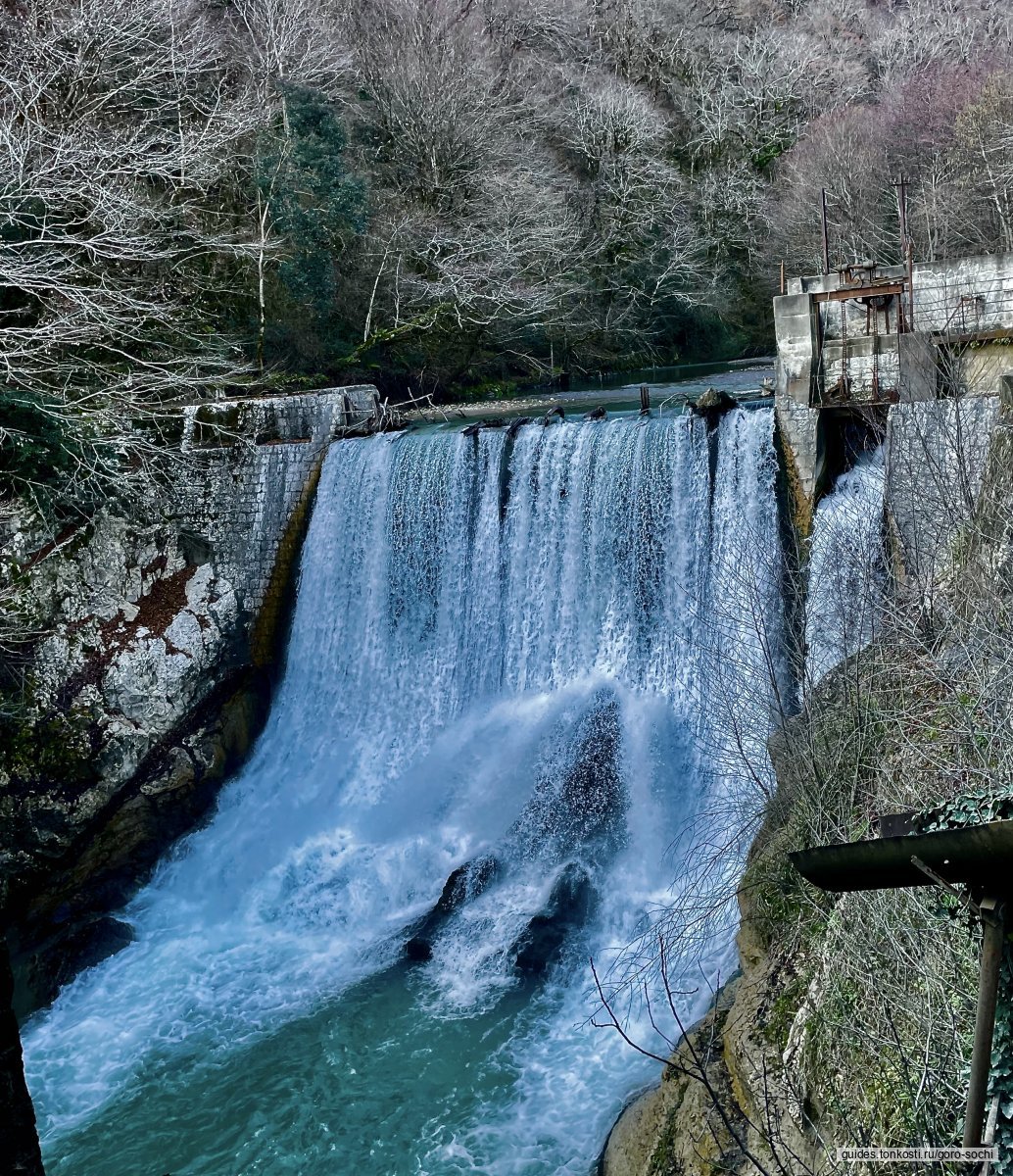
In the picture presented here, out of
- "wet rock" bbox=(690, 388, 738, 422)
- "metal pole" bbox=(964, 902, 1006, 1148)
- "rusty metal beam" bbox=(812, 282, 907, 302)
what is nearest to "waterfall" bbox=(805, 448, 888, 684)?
"wet rock" bbox=(690, 388, 738, 422)

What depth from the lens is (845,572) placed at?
748cm

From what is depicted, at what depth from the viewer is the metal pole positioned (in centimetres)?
194

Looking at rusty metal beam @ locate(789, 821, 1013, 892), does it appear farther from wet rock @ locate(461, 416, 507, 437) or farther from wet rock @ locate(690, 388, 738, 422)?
wet rock @ locate(461, 416, 507, 437)

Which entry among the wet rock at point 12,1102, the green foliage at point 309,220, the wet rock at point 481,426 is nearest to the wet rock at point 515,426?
the wet rock at point 481,426

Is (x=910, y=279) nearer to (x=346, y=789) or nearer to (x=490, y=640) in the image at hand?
(x=490, y=640)

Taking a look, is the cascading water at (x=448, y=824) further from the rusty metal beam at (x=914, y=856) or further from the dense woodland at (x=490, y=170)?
the rusty metal beam at (x=914, y=856)

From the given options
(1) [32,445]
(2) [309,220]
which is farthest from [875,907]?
(2) [309,220]

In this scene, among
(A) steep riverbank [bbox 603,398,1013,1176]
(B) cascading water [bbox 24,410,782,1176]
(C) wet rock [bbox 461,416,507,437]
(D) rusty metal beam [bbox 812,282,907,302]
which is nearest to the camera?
(A) steep riverbank [bbox 603,398,1013,1176]

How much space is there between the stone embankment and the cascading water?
450 mm

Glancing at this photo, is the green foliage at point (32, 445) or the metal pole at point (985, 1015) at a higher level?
the green foliage at point (32, 445)

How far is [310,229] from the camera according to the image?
17.8 meters

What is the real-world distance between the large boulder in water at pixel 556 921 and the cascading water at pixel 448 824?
0.06 ft

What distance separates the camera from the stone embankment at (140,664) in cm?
1020

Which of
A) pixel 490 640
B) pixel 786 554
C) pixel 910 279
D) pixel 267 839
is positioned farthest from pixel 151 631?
pixel 910 279
